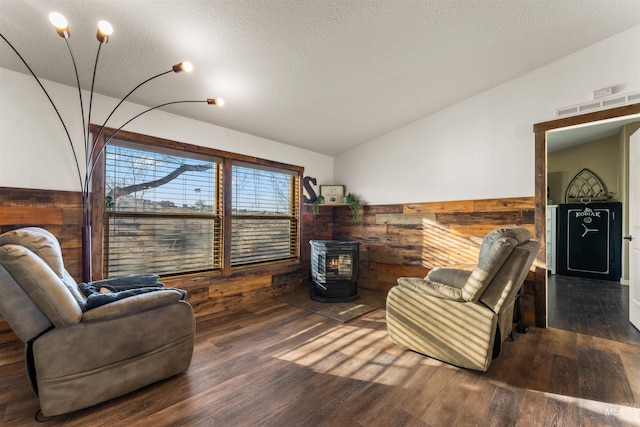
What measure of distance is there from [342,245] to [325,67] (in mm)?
2254

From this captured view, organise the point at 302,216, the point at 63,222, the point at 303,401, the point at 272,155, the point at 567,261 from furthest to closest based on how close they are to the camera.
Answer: the point at 567,261 < the point at 302,216 < the point at 272,155 < the point at 63,222 < the point at 303,401

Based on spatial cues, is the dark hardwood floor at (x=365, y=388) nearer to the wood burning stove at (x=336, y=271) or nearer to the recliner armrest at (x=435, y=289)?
the recliner armrest at (x=435, y=289)

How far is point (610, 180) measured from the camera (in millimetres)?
5445

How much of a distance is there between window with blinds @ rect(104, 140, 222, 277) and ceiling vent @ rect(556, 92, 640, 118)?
3968 mm

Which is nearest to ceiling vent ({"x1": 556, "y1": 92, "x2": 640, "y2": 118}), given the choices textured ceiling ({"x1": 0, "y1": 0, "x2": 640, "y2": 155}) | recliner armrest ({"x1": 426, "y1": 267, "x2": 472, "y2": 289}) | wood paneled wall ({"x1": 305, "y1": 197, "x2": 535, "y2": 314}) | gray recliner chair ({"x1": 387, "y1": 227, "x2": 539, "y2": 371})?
textured ceiling ({"x1": 0, "y1": 0, "x2": 640, "y2": 155})

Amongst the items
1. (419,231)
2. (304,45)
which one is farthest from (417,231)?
(304,45)

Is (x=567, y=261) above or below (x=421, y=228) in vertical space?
below

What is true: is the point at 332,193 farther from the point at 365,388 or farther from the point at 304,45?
the point at 365,388

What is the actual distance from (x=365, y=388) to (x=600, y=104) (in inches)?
134

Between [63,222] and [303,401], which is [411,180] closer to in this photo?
[303,401]

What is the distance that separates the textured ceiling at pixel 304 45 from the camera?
190cm

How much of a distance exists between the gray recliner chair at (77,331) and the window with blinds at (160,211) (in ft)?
3.08

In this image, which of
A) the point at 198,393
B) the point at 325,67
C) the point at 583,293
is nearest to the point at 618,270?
the point at 583,293

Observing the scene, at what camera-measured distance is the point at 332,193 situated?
4.81 meters
